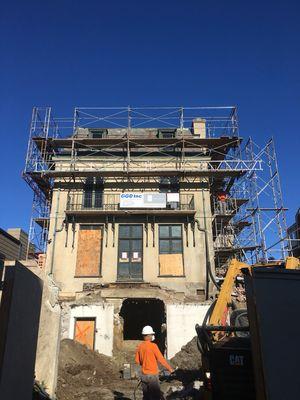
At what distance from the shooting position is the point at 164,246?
27.8 m

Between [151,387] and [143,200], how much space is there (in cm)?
2053

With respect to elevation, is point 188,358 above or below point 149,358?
above

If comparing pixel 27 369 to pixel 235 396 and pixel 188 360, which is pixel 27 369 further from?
pixel 188 360

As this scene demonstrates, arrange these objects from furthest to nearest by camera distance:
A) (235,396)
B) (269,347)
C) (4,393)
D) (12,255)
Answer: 1. (12,255)
2. (235,396)
3. (269,347)
4. (4,393)

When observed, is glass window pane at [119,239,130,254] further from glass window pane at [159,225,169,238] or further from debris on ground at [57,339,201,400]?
debris on ground at [57,339,201,400]

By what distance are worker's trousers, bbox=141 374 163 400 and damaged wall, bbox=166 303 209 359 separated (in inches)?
578

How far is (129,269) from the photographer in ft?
89.2

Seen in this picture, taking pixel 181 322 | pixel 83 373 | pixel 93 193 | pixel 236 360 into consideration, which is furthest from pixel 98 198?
pixel 236 360

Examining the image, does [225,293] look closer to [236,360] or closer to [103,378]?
[236,360]

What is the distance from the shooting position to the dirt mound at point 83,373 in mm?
12680

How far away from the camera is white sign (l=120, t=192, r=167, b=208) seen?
28.2 metres

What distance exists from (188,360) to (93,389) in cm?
694

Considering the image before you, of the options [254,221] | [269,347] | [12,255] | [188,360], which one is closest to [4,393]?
[269,347]

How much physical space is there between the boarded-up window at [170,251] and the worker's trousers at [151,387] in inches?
734
